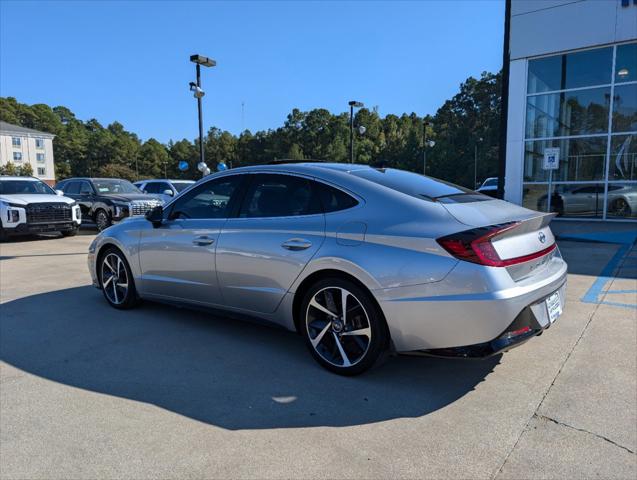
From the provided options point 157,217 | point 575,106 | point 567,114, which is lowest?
point 157,217

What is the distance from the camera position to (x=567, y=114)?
54.2 feet

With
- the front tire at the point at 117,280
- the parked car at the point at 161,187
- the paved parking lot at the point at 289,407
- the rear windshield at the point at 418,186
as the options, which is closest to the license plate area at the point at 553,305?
the paved parking lot at the point at 289,407

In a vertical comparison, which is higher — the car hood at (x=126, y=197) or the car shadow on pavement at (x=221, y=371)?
the car hood at (x=126, y=197)

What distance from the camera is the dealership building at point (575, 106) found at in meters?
15.0

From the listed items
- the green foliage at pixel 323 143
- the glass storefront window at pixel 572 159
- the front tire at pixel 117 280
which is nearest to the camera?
the front tire at pixel 117 280

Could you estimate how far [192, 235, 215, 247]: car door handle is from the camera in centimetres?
430

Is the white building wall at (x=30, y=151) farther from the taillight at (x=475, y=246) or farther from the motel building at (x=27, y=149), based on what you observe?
the taillight at (x=475, y=246)

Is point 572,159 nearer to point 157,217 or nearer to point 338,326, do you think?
point 157,217

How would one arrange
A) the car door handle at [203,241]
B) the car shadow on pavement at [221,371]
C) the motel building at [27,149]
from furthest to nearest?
the motel building at [27,149]
the car door handle at [203,241]
the car shadow on pavement at [221,371]

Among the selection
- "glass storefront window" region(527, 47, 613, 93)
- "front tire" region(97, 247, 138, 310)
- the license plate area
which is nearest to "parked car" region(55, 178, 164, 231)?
"front tire" region(97, 247, 138, 310)

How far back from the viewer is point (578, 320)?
4793 mm

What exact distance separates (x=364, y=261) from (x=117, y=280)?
3361 millimetres

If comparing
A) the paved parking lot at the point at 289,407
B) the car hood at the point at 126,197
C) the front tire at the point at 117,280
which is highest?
the car hood at the point at 126,197

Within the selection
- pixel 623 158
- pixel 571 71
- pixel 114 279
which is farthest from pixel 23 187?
pixel 623 158
